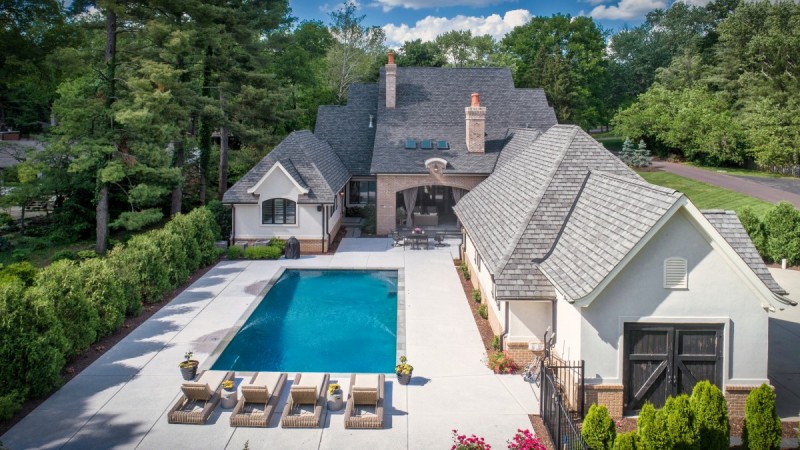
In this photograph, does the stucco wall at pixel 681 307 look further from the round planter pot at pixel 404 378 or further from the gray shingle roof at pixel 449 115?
the gray shingle roof at pixel 449 115

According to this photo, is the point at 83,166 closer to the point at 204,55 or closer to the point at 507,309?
the point at 204,55

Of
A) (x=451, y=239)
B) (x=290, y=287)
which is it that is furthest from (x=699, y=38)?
(x=290, y=287)

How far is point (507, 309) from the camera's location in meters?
15.1

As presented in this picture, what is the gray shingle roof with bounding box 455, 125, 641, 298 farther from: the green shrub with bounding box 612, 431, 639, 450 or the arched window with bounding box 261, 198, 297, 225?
the arched window with bounding box 261, 198, 297, 225

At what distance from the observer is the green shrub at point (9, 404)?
12.0 m

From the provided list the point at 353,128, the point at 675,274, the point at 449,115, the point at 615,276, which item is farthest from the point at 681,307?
the point at 353,128

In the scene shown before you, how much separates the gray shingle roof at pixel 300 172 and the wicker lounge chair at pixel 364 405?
16160mm

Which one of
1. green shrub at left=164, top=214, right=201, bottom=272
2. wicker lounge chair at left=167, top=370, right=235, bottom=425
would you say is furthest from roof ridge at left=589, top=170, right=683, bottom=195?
green shrub at left=164, top=214, right=201, bottom=272

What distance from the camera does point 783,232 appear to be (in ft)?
83.0

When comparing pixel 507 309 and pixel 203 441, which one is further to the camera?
pixel 507 309

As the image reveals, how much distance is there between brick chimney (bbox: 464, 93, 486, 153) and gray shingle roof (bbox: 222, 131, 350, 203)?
24.2ft

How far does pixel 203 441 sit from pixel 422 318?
29.6 feet

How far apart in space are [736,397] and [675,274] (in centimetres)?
283

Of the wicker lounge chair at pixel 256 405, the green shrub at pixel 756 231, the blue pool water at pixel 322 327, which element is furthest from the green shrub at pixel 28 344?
the green shrub at pixel 756 231
